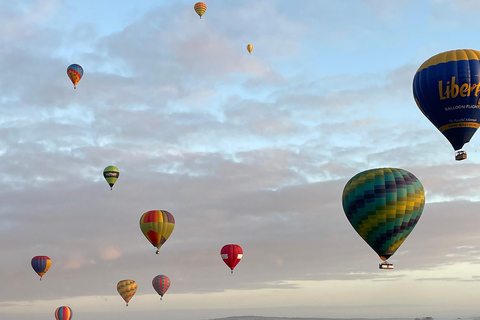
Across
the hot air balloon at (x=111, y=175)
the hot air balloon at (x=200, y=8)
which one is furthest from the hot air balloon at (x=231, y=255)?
the hot air balloon at (x=200, y=8)

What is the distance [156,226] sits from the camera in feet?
319

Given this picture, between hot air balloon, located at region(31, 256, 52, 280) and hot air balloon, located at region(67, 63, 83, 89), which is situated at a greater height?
hot air balloon, located at region(67, 63, 83, 89)

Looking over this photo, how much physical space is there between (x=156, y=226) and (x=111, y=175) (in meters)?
19.0

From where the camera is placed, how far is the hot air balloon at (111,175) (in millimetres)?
112125

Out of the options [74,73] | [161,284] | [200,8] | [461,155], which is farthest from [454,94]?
[161,284]

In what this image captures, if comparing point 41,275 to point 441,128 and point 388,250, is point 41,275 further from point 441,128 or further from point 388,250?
point 441,128

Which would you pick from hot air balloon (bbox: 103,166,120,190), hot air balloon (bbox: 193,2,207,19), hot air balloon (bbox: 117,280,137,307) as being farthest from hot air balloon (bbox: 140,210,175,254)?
hot air balloon (bbox: 193,2,207,19)

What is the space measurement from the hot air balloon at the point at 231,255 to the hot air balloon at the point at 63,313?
140 ft

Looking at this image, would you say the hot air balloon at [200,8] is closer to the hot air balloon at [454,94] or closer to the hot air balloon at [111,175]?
the hot air balloon at [111,175]

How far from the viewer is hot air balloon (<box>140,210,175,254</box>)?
97312 mm

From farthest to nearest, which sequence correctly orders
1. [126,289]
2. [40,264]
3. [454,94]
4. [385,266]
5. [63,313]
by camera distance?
[63,313], [126,289], [40,264], [385,266], [454,94]

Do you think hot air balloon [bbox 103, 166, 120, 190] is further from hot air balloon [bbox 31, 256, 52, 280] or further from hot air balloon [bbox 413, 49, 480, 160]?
hot air balloon [bbox 413, 49, 480, 160]

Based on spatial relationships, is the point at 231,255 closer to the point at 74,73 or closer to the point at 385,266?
the point at 385,266

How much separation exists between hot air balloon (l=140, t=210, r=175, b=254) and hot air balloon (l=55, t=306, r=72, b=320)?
135 feet
